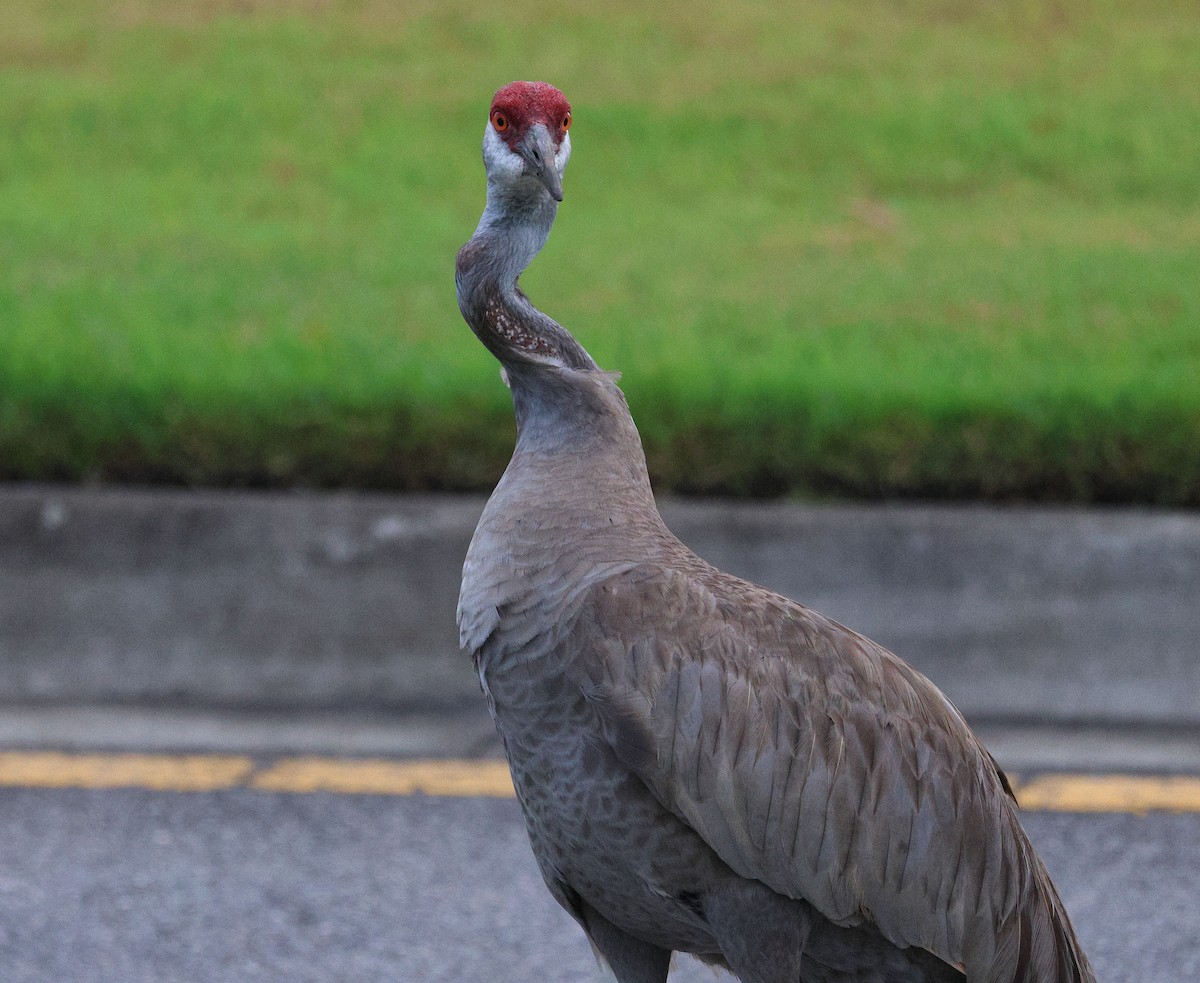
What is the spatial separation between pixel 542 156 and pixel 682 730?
2.57 ft

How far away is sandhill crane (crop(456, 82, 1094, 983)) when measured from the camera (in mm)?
2314

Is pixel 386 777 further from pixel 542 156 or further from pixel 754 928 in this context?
pixel 542 156

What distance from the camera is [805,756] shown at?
7.68 ft

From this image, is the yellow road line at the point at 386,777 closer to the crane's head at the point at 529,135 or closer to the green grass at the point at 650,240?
the green grass at the point at 650,240

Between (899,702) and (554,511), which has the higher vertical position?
(554,511)

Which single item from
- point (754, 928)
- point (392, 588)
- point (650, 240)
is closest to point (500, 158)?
Result: point (754, 928)

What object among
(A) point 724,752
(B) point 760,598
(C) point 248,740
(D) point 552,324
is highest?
(D) point 552,324

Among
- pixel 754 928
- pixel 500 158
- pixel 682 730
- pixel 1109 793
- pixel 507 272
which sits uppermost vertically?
pixel 500 158

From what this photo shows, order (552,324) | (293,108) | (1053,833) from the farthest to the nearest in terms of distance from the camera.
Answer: (293,108) → (1053,833) → (552,324)

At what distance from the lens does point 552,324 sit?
2510mm

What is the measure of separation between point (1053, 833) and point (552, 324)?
2.07 m

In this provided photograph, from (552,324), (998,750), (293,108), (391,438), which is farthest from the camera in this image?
(293,108)

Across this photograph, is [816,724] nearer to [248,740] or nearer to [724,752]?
[724,752]

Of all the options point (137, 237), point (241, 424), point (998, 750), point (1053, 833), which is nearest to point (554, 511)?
point (1053, 833)
